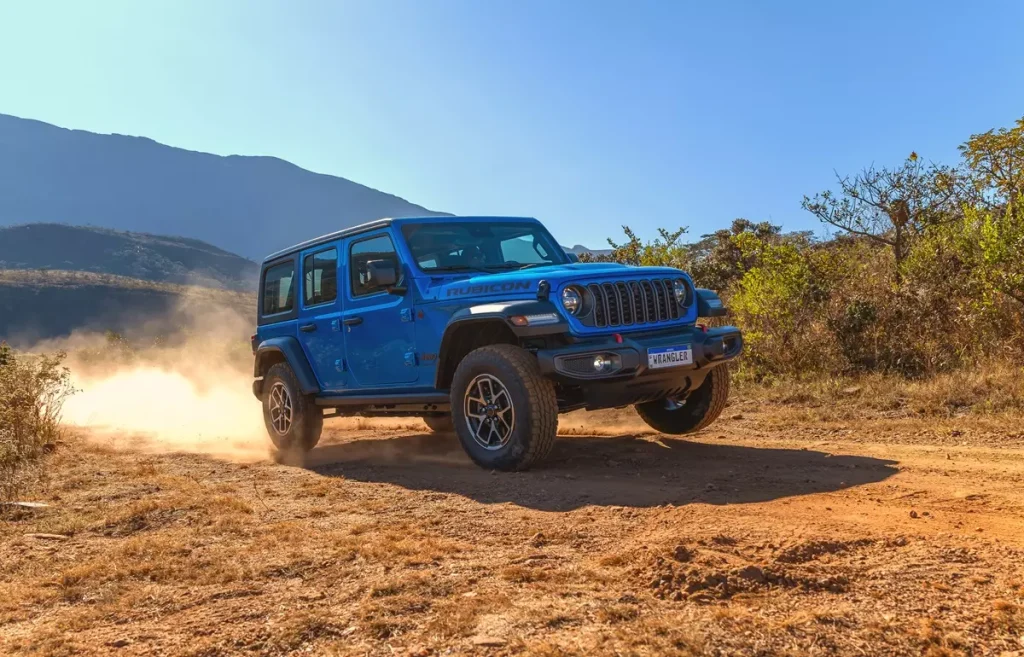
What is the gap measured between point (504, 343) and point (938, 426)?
3971mm

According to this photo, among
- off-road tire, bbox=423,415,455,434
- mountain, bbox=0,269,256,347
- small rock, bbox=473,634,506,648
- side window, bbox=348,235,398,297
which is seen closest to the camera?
small rock, bbox=473,634,506,648

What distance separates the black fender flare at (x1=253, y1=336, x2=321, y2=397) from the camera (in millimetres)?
7691

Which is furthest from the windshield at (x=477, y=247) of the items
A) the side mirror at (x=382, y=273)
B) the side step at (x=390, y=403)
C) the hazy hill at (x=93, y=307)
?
the hazy hill at (x=93, y=307)

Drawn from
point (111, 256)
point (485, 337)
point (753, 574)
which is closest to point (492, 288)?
point (485, 337)

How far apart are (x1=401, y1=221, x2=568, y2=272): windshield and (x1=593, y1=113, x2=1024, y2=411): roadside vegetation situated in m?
4.02

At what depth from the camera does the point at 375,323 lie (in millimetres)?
6848

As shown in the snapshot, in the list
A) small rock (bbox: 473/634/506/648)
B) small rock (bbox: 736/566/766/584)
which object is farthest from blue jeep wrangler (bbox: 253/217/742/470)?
small rock (bbox: 473/634/506/648)

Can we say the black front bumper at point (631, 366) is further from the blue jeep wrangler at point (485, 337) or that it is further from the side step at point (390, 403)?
the side step at point (390, 403)

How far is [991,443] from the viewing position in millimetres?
6180

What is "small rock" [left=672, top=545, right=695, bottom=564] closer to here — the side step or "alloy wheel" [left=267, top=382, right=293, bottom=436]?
the side step

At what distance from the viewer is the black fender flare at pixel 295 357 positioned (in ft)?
25.2

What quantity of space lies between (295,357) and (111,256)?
105 meters

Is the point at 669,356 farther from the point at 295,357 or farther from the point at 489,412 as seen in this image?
the point at 295,357

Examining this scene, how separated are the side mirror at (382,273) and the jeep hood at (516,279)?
242 mm
